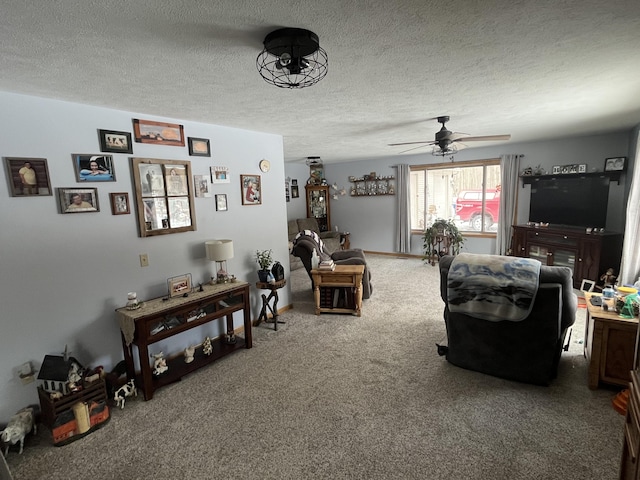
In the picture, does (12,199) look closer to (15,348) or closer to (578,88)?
(15,348)

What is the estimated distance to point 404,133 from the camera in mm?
4105

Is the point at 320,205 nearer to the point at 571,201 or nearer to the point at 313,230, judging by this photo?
the point at 313,230

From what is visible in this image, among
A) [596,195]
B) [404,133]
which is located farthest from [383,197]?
[596,195]

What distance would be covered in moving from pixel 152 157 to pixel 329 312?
106 inches

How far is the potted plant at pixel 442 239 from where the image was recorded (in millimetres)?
6075

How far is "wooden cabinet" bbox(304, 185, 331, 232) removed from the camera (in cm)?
792

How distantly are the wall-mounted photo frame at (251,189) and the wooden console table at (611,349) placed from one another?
3329 mm

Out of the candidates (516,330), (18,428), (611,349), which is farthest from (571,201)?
(18,428)

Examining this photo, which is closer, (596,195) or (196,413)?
(196,413)

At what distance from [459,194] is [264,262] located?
15.9 ft

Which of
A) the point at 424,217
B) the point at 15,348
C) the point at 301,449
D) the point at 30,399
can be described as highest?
the point at 424,217

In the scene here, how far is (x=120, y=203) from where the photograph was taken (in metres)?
2.58

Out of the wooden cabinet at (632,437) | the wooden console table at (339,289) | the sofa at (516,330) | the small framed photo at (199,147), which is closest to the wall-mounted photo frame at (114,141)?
the small framed photo at (199,147)

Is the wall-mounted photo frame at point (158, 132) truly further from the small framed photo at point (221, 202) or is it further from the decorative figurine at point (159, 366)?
the decorative figurine at point (159, 366)
